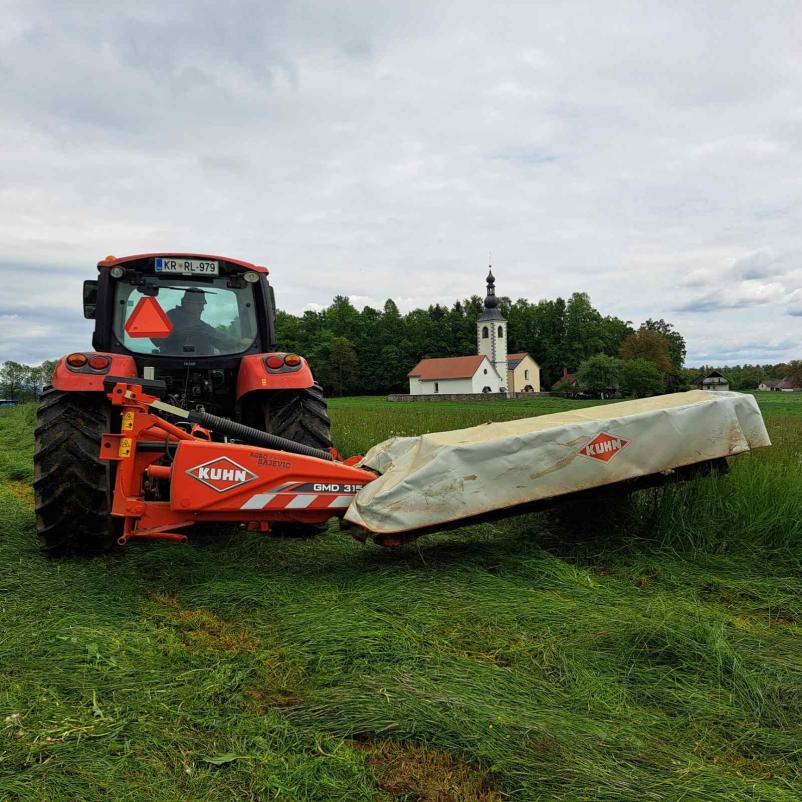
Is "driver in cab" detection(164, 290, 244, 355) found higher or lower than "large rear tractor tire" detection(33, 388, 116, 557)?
higher

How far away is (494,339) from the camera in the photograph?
7944 centimetres

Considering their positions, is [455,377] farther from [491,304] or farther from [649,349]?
[649,349]

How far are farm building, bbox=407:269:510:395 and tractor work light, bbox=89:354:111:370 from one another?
71.0 metres

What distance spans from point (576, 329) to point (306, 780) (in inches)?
3334

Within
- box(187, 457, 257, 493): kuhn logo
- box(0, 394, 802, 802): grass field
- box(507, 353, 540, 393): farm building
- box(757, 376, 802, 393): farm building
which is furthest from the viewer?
box(757, 376, 802, 393): farm building

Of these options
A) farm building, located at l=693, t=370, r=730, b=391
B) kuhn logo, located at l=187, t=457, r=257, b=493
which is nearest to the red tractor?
kuhn logo, located at l=187, t=457, r=257, b=493

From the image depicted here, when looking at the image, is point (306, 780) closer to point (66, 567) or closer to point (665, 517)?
point (66, 567)

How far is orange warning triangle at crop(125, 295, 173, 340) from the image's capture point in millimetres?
5191

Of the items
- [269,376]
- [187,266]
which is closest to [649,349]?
[187,266]

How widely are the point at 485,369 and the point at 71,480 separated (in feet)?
242

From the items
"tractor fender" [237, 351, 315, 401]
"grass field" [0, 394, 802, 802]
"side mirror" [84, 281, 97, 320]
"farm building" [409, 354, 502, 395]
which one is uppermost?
"farm building" [409, 354, 502, 395]

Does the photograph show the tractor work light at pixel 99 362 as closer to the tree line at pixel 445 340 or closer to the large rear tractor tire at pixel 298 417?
the large rear tractor tire at pixel 298 417

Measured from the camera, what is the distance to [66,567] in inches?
164

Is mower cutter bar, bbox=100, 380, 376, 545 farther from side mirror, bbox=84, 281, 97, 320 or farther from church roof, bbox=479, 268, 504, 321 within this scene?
church roof, bbox=479, 268, 504, 321
